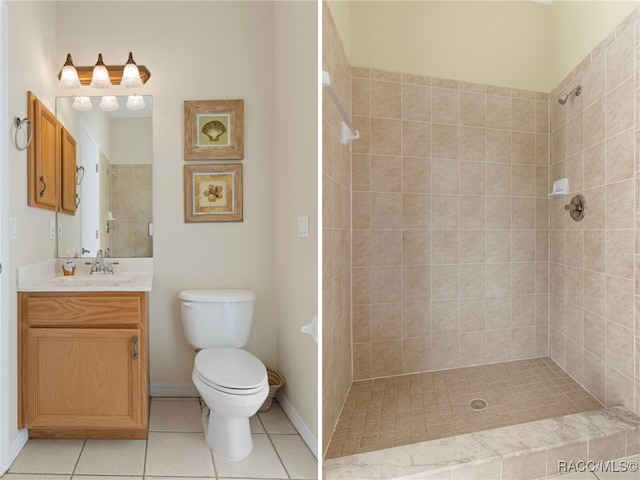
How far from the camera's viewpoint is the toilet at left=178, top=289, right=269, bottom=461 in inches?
40.4

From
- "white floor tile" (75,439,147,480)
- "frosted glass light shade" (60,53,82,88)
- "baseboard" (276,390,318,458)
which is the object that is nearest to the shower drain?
"baseboard" (276,390,318,458)

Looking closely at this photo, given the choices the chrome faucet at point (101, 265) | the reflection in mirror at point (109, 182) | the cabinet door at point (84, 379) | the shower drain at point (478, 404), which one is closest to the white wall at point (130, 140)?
the reflection in mirror at point (109, 182)

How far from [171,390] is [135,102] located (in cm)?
75

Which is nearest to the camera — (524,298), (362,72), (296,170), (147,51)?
(147,51)

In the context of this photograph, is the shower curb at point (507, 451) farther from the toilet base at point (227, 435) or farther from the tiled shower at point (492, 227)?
the toilet base at point (227, 435)

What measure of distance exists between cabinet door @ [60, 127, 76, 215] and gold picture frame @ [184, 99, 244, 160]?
0.81 ft

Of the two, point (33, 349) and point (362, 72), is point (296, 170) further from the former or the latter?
point (362, 72)

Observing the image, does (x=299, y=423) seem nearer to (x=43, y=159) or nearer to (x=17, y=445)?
(x=17, y=445)

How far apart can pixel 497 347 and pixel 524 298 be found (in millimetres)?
276

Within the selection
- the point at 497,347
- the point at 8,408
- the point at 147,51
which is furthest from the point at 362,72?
the point at 8,408

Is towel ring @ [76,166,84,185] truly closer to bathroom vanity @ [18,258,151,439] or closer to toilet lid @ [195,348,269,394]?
bathroom vanity @ [18,258,151,439]

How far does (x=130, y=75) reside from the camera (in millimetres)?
969

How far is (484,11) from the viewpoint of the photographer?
1.95 m

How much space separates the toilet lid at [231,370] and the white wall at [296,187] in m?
0.08
